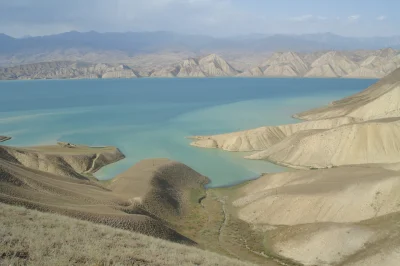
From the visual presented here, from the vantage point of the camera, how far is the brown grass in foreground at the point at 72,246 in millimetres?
11773

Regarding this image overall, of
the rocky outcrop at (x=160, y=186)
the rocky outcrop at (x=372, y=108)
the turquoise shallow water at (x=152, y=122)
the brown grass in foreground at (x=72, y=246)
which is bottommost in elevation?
the turquoise shallow water at (x=152, y=122)

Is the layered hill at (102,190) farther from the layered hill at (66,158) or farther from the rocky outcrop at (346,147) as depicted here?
the rocky outcrop at (346,147)

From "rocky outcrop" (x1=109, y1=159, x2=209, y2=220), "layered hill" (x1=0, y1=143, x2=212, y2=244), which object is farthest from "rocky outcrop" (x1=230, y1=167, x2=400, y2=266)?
"layered hill" (x1=0, y1=143, x2=212, y2=244)

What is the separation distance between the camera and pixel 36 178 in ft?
105

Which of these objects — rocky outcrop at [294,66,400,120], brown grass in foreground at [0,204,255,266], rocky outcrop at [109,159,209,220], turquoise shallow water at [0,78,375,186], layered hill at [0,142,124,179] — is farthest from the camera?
rocky outcrop at [294,66,400,120]

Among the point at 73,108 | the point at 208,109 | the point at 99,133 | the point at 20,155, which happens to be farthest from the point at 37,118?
the point at 20,155

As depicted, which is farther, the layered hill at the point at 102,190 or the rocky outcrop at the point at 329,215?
the rocky outcrop at the point at 329,215

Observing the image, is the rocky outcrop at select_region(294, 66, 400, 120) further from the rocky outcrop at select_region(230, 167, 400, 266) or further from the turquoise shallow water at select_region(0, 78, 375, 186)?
the rocky outcrop at select_region(230, 167, 400, 266)

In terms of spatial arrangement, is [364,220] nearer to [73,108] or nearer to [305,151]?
[305,151]

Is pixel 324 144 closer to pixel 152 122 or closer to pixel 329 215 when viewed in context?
pixel 329 215

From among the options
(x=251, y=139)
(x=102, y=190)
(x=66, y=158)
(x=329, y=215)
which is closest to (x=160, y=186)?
(x=102, y=190)

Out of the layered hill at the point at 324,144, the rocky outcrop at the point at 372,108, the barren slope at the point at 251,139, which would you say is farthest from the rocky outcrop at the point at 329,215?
the rocky outcrop at the point at 372,108

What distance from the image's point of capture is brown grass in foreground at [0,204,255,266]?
11.8 m

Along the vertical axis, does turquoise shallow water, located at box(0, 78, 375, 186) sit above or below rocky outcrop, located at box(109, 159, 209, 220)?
below
